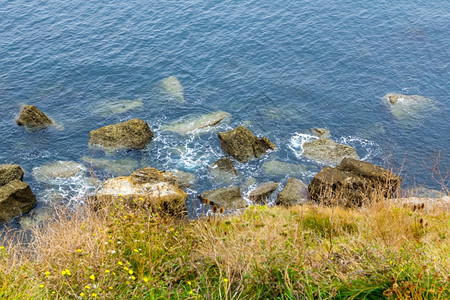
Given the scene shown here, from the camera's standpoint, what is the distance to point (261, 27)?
54062 mm

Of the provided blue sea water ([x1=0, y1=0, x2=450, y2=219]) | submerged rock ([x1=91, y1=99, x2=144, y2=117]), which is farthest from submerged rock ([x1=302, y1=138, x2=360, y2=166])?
submerged rock ([x1=91, y1=99, x2=144, y2=117])

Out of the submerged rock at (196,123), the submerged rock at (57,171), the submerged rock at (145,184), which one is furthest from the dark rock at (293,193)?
the submerged rock at (57,171)

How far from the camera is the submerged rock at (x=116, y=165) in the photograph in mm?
32812

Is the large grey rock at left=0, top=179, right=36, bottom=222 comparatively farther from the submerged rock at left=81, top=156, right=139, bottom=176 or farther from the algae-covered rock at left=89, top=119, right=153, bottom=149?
the algae-covered rock at left=89, top=119, right=153, bottom=149

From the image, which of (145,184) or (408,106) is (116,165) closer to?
(145,184)

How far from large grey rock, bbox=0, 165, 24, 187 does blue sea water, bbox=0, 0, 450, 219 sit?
4.43 feet

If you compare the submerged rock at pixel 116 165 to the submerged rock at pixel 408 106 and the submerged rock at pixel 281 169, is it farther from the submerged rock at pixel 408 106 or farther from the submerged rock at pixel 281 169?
the submerged rock at pixel 408 106

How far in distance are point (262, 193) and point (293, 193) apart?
2240 mm

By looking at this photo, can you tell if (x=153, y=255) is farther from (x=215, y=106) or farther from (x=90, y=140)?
(x=215, y=106)

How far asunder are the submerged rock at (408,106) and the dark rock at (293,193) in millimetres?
14340

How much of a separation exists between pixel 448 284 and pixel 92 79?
4277 cm

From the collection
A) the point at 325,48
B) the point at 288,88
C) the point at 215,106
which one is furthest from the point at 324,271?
the point at 325,48

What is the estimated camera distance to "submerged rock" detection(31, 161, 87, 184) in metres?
32.6

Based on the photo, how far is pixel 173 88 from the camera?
1703 inches
